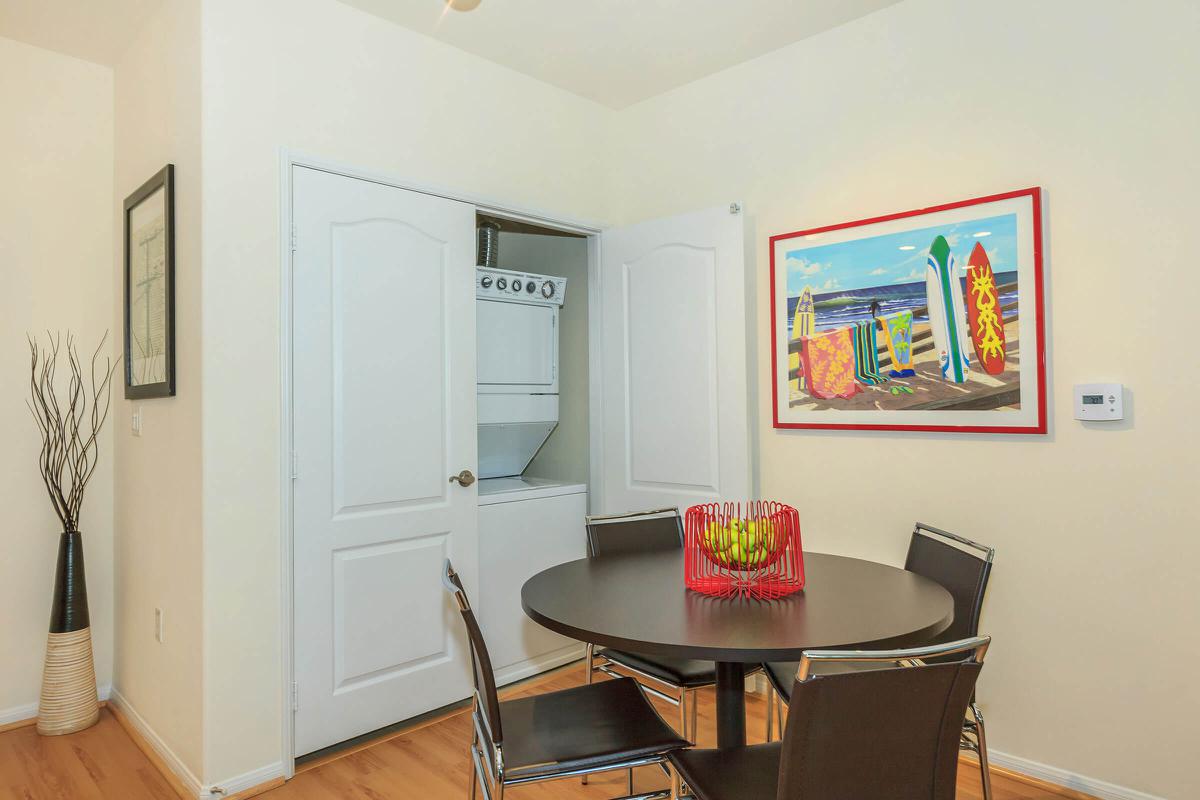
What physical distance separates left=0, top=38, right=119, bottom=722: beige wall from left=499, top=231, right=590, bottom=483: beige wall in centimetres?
195

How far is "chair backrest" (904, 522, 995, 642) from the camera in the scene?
1.91 meters

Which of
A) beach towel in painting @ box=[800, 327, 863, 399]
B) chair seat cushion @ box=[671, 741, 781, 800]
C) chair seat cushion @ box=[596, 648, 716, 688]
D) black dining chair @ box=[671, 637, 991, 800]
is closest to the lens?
black dining chair @ box=[671, 637, 991, 800]

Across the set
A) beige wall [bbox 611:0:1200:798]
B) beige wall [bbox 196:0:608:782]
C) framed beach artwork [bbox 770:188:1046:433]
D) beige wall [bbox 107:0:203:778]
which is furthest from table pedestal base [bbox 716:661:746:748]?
beige wall [bbox 107:0:203:778]

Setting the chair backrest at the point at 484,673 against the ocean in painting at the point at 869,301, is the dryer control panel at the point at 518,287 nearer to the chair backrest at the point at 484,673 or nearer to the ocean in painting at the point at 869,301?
the ocean in painting at the point at 869,301

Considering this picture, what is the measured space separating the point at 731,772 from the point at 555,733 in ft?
1.41

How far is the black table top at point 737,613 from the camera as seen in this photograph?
1.39m

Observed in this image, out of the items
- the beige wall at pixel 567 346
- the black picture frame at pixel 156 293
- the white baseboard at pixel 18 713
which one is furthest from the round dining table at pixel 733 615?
the white baseboard at pixel 18 713

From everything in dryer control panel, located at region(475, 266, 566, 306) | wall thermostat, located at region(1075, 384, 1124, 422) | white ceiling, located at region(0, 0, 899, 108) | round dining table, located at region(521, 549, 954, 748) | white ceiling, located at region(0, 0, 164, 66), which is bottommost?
round dining table, located at region(521, 549, 954, 748)

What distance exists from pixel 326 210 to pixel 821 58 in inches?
78.5

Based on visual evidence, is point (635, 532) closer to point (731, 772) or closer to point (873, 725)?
point (731, 772)

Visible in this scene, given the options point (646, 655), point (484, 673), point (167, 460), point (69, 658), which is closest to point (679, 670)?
point (646, 655)

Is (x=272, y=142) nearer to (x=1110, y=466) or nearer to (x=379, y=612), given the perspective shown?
(x=379, y=612)

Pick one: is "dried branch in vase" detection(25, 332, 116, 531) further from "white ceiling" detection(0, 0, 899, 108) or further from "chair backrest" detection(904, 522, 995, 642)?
"chair backrest" detection(904, 522, 995, 642)

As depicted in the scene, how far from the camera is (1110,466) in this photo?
7.15 ft
